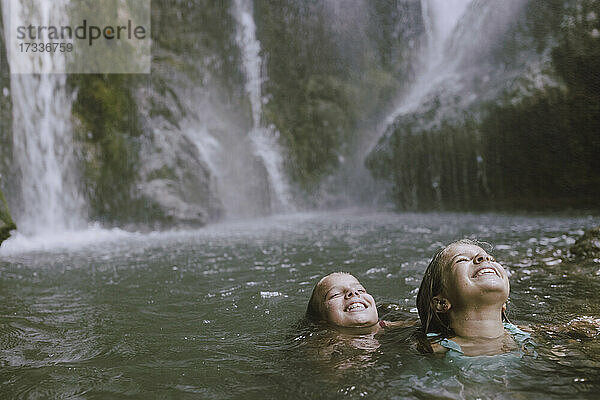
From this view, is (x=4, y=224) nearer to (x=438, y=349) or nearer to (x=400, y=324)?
(x=400, y=324)

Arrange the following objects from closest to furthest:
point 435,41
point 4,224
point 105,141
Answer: point 4,224, point 105,141, point 435,41

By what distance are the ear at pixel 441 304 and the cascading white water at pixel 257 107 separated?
14769mm

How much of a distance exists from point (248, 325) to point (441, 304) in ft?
5.25

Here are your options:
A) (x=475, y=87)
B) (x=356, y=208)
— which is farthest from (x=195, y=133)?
(x=475, y=87)

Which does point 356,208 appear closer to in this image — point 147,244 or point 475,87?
point 475,87

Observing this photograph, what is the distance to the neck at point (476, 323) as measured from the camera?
2615 mm

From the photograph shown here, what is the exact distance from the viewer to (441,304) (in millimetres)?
2678

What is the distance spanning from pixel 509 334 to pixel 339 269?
313 centimetres

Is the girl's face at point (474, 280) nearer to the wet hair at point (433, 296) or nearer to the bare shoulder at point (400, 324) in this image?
the wet hair at point (433, 296)

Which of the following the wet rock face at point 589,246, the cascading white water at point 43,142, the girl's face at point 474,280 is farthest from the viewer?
the cascading white water at point 43,142

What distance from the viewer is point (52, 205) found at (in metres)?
12.4

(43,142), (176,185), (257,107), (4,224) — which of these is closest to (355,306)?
(4,224)

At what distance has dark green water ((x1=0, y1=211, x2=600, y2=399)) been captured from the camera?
7.84 feet

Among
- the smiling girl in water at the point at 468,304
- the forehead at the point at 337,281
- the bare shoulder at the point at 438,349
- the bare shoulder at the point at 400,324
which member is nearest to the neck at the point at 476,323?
the smiling girl in water at the point at 468,304
